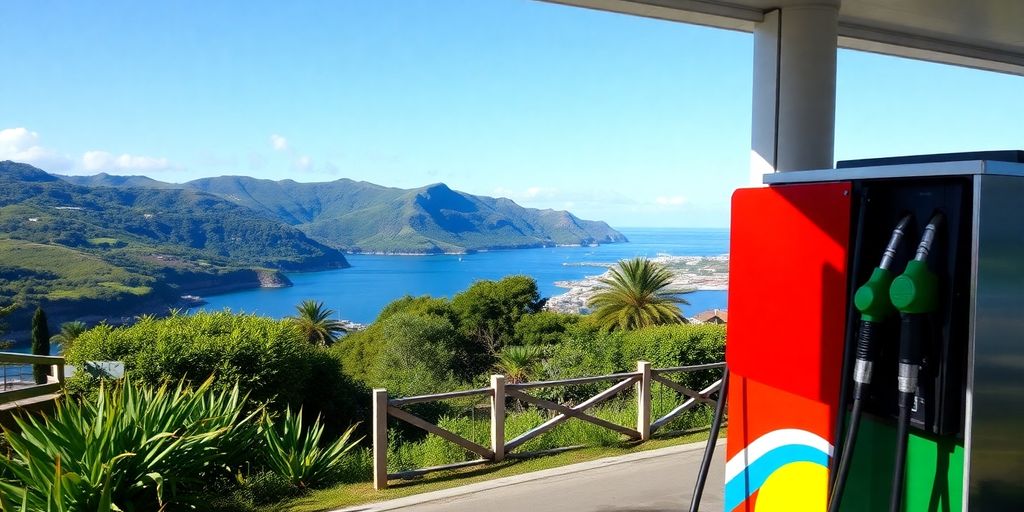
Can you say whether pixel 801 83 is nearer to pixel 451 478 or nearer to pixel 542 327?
pixel 451 478

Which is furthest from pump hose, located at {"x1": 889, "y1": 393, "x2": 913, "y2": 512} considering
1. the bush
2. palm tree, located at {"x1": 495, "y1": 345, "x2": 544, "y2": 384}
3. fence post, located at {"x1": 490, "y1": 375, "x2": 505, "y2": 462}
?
palm tree, located at {"x1": 495, "y1": 345, "x2": 544, "y2": 384}

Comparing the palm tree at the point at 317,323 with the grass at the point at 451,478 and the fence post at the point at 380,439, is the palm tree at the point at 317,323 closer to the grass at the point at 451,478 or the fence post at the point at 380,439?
the grass at the point at 451,478

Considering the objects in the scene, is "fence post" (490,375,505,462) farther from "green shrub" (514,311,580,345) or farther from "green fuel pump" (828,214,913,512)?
"green shrub" (514,311,580,345)

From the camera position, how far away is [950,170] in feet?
6.49

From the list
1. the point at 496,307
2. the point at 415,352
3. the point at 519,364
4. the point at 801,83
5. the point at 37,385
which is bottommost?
the point at 415,352

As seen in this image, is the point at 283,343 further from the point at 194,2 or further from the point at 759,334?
the point at 194,2

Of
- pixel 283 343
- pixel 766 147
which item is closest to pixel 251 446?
pixel 283 343

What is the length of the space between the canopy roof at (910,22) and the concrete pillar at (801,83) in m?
0.10

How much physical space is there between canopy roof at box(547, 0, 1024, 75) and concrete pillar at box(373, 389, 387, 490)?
3881mm

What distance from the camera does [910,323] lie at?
2000 millimetres

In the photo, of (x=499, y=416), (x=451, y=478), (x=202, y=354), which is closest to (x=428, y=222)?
(x=202, y=354)

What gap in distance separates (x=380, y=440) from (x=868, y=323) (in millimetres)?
5316

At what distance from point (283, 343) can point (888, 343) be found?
9.46 m

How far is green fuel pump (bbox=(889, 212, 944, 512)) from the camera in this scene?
1962mm
